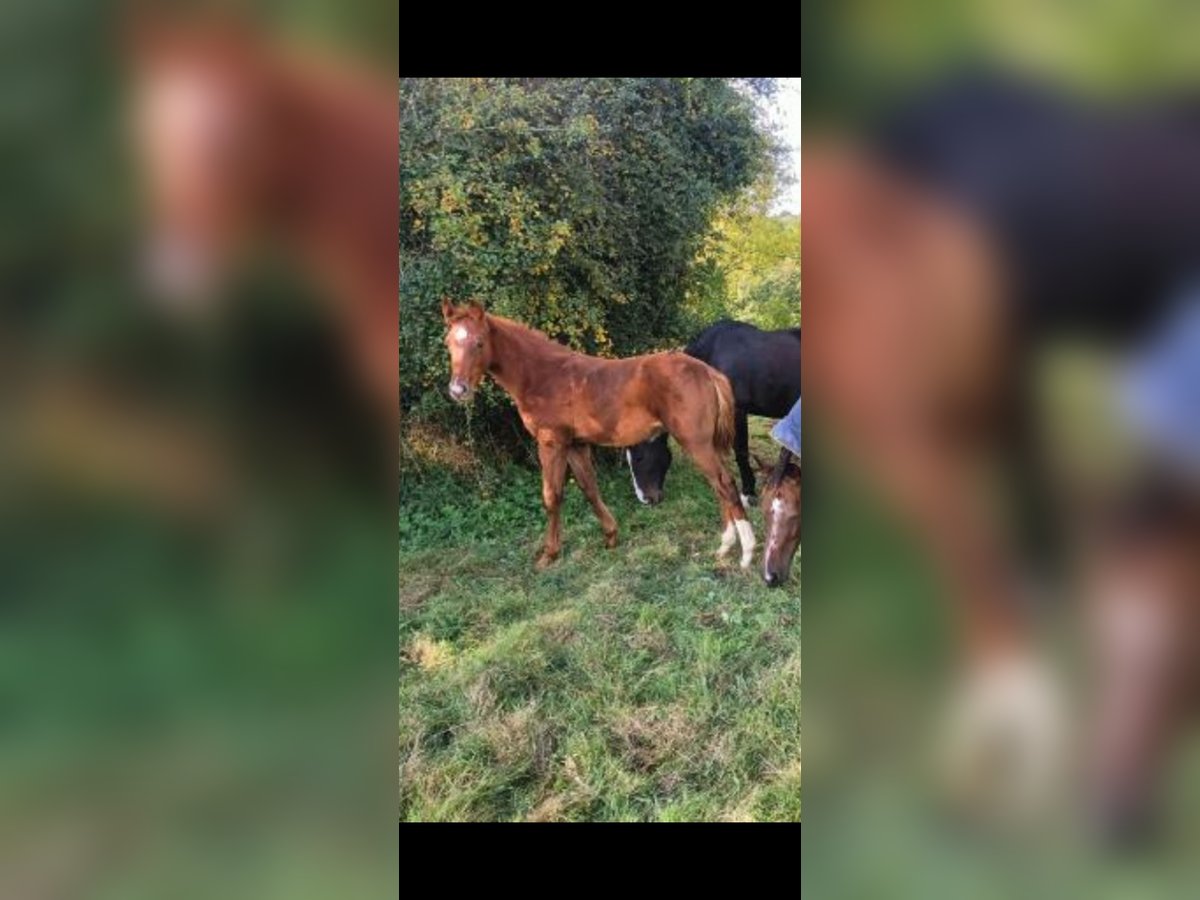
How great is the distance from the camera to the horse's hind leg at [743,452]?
273cm

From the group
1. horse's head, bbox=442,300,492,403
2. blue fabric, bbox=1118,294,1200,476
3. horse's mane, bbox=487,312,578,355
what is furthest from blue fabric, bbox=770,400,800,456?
blue fabric, bbox=1118,294,1200,476

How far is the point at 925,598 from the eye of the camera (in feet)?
3.46

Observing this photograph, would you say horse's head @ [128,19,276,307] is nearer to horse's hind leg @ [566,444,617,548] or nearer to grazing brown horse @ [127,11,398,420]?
grazing brown horse @ [127,11,398,420]

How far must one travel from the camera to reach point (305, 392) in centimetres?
101

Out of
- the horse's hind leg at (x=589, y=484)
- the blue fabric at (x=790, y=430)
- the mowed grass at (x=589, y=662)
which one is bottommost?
the mowed grass at (x=589, y=662)

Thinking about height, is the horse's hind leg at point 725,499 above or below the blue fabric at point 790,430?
below

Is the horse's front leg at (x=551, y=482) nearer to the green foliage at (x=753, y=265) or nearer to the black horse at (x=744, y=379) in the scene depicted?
the black horse at (x=744, y=379)

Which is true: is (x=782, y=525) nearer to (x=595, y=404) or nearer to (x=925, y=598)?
(x=595, y=404)

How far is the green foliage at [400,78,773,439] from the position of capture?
2.53 metres

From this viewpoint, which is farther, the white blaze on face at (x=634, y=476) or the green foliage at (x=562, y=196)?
the white blaze on face at (x=634, y=476)

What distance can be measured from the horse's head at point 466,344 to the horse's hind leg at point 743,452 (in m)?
0.89

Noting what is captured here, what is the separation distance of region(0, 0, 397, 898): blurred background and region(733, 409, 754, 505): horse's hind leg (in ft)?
6.09

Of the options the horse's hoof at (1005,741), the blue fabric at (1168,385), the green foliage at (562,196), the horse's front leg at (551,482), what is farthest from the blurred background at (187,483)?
the horse's front leg at (551,482)

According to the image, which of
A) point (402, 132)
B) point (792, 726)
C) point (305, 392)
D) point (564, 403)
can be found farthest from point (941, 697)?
point (402, 132)
